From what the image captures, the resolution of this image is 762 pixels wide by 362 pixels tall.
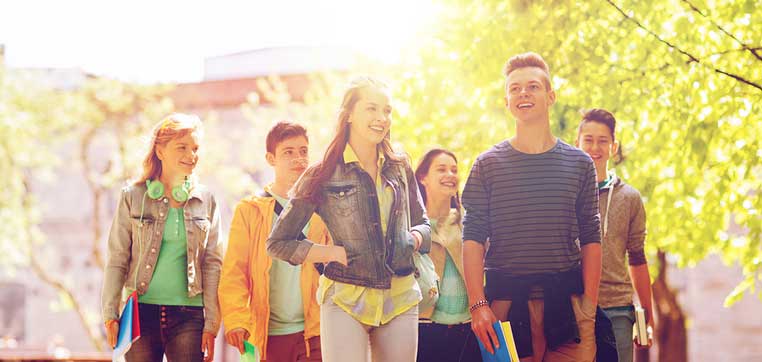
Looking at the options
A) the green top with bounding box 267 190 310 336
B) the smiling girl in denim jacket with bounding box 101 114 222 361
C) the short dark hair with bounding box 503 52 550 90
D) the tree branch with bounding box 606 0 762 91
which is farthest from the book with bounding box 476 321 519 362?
the tree branch with bounding box 606 0 762 91

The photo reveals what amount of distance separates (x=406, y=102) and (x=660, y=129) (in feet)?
16.3

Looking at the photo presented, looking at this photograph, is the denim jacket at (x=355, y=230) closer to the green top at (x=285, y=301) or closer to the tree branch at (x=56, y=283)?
the green top at (x=285, y=301)

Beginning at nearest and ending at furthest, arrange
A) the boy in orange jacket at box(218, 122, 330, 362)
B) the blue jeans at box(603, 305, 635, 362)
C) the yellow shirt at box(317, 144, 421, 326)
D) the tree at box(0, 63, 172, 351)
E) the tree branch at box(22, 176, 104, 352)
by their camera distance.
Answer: the yellow shirt at box(317, 144, 421, 326) < the boy in orange jacket at box(218, 122, 330, 362) < the blue jeans at box(603, 305, 635, 362) < the tree branch at box(22, 176, 104, 352) < the tree at box(0, 63, 172, 351)

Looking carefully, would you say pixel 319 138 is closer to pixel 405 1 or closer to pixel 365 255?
pixel 405 1

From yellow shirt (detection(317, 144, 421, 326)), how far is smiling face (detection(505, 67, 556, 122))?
3.44 feet

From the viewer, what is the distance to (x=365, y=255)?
4.27 m

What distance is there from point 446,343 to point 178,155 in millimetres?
1923

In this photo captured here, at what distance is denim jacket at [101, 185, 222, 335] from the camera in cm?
568

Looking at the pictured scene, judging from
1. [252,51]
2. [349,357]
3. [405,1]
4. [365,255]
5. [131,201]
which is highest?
[252,51]

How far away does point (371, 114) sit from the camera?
14.3 feet

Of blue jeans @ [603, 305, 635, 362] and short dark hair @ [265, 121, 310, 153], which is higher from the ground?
short dark hair @ [265, 121, 310, 153]

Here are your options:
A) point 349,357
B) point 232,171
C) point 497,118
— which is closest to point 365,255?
point 349,357

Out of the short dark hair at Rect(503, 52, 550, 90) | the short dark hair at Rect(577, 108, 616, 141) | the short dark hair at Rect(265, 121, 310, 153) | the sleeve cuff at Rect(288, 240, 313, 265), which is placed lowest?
the sleeve cuff at Rect(288, 240, 313, 265)

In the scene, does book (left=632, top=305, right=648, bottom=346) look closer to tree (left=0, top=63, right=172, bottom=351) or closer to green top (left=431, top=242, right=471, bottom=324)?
green top (left=431, top=242, right=471, bottom=324)
